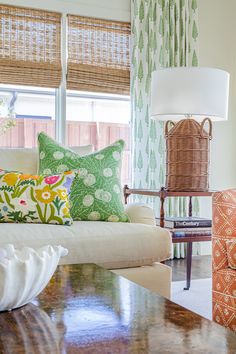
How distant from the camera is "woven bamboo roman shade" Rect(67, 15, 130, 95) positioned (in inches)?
161

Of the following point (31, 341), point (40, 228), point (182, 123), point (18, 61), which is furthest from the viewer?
point (18, 61)

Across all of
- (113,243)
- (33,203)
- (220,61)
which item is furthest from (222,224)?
(220,61)

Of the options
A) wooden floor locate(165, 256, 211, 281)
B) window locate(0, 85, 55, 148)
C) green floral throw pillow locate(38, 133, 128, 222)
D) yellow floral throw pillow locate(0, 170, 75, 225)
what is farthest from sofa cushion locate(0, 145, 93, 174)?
wooden floor locate(165, 256, 211, 281)

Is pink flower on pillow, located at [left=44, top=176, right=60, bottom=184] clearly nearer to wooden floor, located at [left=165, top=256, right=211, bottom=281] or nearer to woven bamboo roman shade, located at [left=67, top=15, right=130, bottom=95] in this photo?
wooden floor, located at [left=165, top=256, right=211, bottom=281]

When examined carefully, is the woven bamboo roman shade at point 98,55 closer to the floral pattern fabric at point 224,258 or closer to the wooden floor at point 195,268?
the wooden floor at point 195,268

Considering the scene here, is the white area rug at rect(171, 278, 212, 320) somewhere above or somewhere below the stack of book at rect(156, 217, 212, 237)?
below

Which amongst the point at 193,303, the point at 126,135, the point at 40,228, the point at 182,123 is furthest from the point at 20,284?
the point at 126,135

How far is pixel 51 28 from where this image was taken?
4.03 meters

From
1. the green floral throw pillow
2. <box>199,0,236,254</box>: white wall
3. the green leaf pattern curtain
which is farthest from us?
<box>199,0,236,254</box>: white wall

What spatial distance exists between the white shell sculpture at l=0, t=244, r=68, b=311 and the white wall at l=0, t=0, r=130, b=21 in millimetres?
3175

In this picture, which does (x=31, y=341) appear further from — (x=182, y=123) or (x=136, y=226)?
(x=182, y=123)

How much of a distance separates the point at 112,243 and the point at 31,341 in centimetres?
135

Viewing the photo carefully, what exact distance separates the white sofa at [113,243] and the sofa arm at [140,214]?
0.55ft

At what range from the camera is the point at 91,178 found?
8.86 ft
